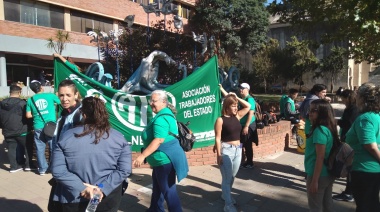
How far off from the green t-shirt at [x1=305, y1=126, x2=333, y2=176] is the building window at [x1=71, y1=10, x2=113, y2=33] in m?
27.2

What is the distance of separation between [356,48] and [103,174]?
13082mm

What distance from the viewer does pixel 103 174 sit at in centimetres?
242

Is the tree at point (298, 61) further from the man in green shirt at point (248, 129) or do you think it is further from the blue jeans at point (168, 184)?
the blue jeans at point (168, 184)

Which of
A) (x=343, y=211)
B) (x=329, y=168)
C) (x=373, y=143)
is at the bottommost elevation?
(x=343, y=211)

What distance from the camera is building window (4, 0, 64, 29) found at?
Answer: 916 inches

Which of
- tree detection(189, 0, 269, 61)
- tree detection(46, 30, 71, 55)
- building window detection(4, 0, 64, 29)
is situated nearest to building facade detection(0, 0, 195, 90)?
building window detection(4, 0, 64, 29)

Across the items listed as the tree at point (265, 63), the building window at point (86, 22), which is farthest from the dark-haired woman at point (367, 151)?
the tree at point (265, 63)

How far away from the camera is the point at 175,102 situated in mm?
6039

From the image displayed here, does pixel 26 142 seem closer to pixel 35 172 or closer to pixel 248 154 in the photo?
pixel 35 172

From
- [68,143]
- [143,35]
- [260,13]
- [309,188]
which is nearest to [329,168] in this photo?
[309,188]

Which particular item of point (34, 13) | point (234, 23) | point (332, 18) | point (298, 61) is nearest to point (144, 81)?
point (332, 18)

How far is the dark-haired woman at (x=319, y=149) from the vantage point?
2924 millimetres

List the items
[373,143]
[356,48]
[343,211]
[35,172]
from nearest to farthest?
[373,143] → [343,211] → [35,172] → [356,48]

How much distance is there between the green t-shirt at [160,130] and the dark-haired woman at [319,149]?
4.71ft
